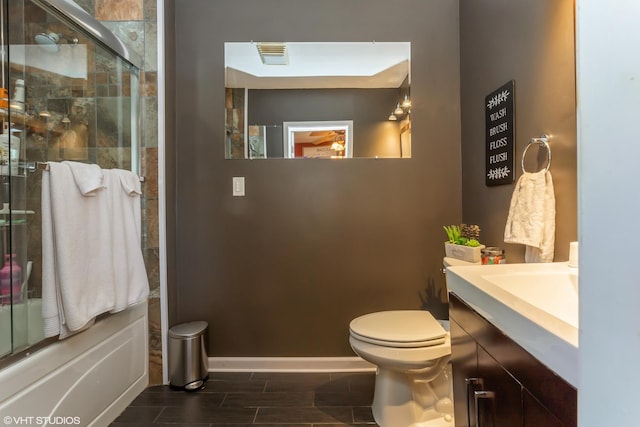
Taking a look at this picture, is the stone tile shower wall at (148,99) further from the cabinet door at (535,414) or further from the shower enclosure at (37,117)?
the cabinet door at (535,414)

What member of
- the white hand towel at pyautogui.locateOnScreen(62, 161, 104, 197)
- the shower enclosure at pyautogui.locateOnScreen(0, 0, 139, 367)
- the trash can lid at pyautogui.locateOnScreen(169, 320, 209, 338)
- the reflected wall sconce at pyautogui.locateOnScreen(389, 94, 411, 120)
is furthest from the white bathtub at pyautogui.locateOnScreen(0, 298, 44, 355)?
the reflected wall sconce at pyautogui.locateOnScreen(389, 94, 411, 120)

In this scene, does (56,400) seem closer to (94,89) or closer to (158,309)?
(158,309)

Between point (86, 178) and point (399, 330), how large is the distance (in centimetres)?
148

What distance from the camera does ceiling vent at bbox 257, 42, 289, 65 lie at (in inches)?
77.2

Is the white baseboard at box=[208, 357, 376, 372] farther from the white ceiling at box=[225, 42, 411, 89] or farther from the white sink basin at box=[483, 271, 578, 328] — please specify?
the white ceiling at box=[225, 42, 411, 89]

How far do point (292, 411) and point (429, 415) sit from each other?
0.66m

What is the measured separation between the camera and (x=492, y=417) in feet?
2.47

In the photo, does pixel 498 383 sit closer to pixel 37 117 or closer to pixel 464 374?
pixel 464 374

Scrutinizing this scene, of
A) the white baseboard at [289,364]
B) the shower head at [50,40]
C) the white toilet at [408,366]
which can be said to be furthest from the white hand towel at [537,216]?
the shower head at [50,40]

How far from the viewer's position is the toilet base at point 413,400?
1431 millimetres

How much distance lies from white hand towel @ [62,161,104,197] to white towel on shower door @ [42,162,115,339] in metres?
0.02

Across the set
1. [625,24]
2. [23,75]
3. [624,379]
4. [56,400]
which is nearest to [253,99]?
[23,75]

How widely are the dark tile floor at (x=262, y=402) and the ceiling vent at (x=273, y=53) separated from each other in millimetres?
1955

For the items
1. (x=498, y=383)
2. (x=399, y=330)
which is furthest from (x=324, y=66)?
(x=498, y=383)
